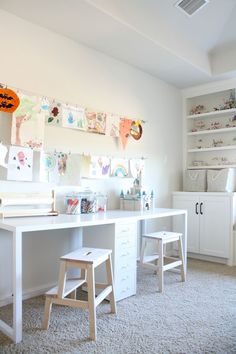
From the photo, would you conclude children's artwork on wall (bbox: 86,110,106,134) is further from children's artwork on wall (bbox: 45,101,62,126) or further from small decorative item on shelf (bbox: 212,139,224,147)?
small decorative item on shelf (bbox: 212,139,224,147)

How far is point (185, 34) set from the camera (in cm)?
353

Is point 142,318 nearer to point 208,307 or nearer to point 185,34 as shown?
point 208,307

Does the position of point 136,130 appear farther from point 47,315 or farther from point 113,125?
point 47,315

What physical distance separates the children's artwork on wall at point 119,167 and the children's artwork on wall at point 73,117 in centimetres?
54

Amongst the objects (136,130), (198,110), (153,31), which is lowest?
(136,130)

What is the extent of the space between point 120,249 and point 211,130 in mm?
2464

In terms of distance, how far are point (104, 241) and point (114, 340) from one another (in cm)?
84

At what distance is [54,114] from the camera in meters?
2.88

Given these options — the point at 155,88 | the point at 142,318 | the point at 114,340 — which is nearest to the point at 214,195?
the point at 155,88

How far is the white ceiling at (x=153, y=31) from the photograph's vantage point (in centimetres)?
260

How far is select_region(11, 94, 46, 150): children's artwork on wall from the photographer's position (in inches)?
102

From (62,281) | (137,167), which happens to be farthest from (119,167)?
(62,281)

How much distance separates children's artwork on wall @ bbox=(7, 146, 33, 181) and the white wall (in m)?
0.08

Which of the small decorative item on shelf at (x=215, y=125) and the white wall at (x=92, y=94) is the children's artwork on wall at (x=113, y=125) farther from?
the small decorative item on shelf at (x=215, y=125)
